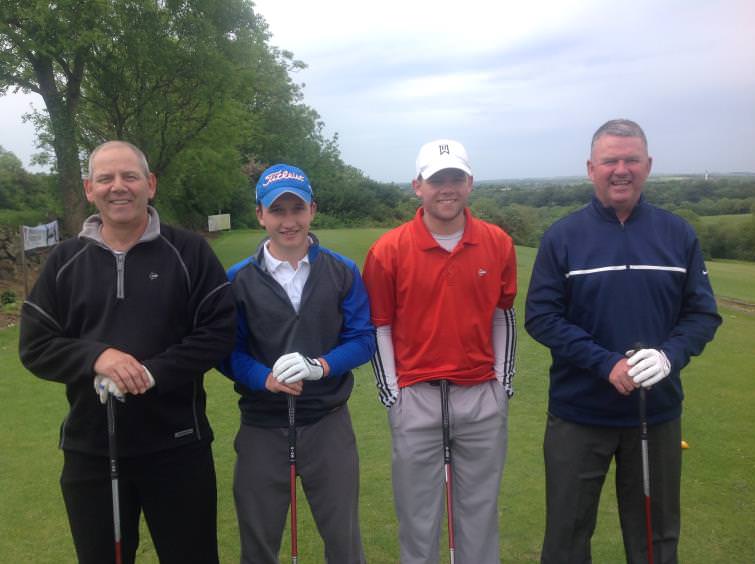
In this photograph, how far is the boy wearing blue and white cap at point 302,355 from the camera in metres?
2.87

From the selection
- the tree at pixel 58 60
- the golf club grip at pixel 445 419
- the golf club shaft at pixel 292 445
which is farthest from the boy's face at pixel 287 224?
the tree at pixel 58 60

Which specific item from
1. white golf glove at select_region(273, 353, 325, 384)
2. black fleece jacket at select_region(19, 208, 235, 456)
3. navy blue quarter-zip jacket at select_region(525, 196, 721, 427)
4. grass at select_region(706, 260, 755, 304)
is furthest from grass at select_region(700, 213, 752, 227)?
black fleece jacket at select_region(19, 208, 235, 456)

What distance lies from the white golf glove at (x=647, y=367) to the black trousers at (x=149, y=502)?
1770mm

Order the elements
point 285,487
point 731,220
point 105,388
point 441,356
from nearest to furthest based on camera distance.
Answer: point 105,388
point 285,487
point 441,356
point 731,220

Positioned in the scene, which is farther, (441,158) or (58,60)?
(58,60)

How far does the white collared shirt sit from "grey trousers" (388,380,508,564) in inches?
27.1

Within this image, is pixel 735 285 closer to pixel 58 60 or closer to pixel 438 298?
pixel 438 298

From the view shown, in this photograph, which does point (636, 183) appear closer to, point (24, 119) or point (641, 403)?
point (641, 403)

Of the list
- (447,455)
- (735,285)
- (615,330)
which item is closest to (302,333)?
(447,455)

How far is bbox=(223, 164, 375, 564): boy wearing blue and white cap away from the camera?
287cm

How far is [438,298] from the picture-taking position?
9.89ft

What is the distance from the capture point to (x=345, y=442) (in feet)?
9.78

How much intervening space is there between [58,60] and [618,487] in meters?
15.7

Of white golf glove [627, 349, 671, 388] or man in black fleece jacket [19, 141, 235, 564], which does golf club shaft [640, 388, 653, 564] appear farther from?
man in black fleece jacket [19, 141, 235, 564]
